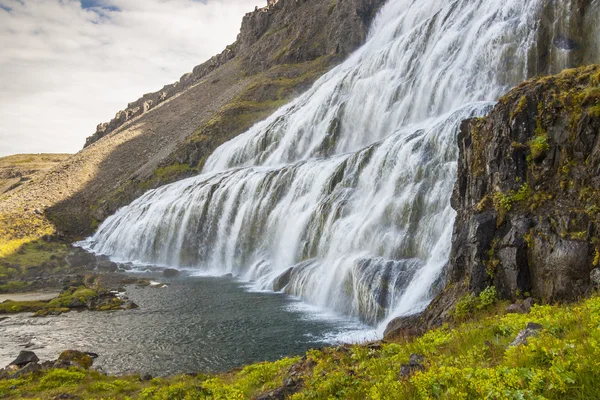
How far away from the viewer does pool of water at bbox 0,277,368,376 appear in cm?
1727

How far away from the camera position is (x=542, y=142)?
1227cm

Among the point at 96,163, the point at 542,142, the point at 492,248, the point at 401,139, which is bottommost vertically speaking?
the point at 492,248

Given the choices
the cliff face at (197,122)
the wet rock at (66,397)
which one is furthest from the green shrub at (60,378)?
the cliff face at (197,122)

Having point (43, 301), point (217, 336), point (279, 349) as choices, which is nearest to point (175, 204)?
point (43, 301)

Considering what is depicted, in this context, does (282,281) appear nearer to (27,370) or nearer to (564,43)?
(27,370)

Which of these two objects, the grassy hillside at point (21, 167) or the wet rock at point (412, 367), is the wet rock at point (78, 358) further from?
the grassy hillside at point (21, 167)

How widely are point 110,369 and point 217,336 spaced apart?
485cm

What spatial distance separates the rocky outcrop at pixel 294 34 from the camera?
81.3 meters

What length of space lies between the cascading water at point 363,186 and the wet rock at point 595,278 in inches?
328

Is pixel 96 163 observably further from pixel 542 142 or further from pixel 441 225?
pixel 542 142

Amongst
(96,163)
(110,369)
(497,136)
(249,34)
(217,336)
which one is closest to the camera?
(497,136)

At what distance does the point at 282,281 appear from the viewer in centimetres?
2823

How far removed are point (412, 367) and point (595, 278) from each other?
552cm

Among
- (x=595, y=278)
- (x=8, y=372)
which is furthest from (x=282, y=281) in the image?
(x=595, y=278)
